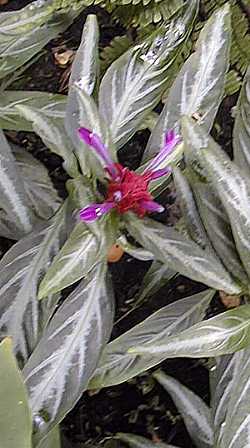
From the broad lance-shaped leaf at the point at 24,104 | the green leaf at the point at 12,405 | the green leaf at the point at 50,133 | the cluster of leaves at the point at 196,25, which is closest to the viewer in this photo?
the green leaf at the point at 12,405

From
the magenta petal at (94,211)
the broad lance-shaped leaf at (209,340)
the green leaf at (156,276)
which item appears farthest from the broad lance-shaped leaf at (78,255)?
the green leaf at (156,276)

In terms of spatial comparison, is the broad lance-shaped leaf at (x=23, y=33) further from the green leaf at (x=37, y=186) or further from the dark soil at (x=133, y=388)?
the dark soil at (x=133, y=388)

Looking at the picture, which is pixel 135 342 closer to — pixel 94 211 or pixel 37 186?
pixel 94 211

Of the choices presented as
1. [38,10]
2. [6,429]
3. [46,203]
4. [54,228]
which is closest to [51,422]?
[6,429]

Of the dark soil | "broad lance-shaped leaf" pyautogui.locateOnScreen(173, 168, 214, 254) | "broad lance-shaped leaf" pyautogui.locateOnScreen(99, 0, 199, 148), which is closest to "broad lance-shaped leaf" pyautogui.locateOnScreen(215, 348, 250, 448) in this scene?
"broad lance-shaped leaf" pyautogui.locateOnScreen(173, 168, 214, 254)

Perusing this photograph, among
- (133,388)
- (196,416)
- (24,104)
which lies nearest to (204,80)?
(24,104)

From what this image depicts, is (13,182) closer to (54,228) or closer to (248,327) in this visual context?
(54,228)
